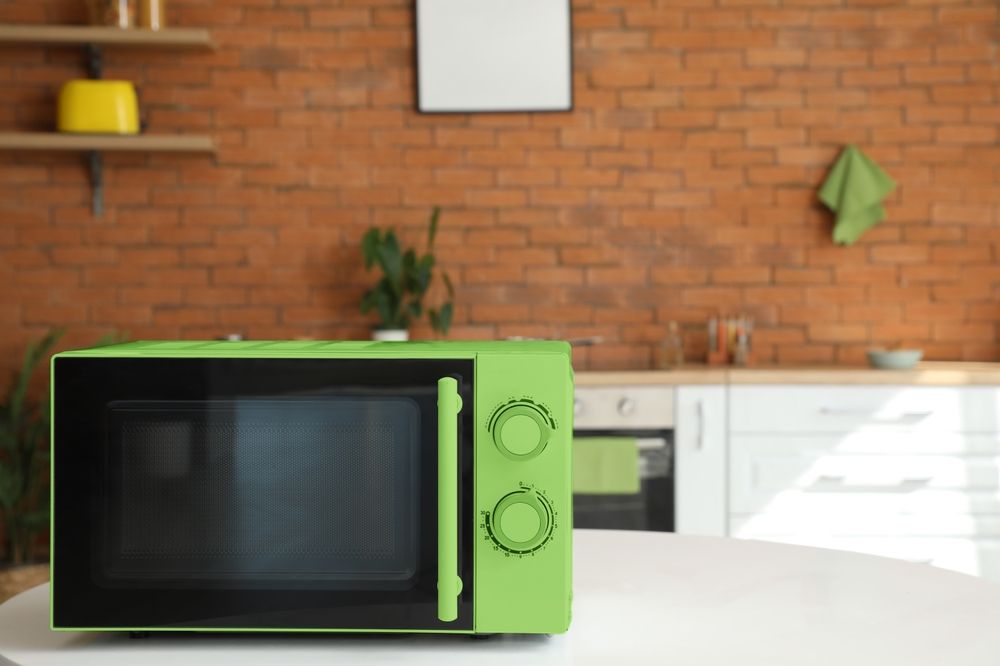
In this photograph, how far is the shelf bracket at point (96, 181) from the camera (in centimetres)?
388

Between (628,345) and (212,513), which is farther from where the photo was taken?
(628,345)

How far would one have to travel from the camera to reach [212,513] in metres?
1.01

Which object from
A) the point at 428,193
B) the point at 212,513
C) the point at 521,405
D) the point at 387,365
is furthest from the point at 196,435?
the point at 428,193

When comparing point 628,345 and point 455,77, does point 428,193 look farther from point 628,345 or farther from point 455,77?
point 628,345

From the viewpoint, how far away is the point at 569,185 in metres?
3.94

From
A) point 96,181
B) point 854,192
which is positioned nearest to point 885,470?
point 854,192

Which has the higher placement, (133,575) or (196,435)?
(196,435)

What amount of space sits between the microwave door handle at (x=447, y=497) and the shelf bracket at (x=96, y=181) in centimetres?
331

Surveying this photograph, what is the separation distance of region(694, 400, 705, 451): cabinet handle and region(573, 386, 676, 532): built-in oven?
0.27 feet

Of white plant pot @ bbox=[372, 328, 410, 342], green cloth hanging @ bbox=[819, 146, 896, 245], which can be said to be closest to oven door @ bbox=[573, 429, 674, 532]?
white plant pot @ bbox=[372, 328, 410, 342]

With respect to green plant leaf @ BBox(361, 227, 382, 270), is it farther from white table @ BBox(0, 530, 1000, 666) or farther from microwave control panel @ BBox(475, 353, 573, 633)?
microwave control panel @ BBox(475, 353, 573, 633)

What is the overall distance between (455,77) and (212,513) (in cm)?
310

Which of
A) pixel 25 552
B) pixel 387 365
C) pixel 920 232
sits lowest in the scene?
pixel 25 552

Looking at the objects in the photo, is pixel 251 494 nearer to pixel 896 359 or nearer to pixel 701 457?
pixel 701 457
